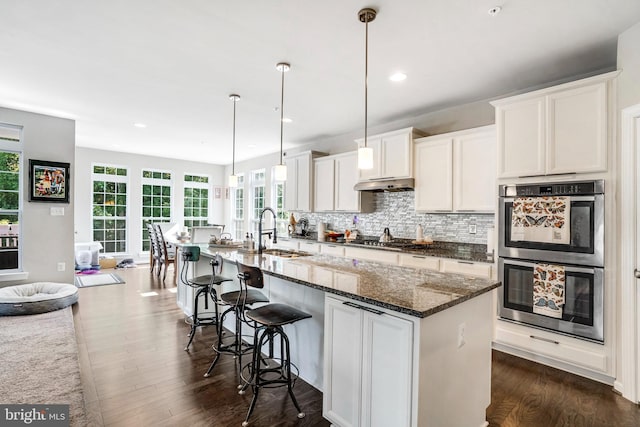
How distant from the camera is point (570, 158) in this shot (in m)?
2.71

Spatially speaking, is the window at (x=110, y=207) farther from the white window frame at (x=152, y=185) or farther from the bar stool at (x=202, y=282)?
the bar stool at (x=202, y=282)

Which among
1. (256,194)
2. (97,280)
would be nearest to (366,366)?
(97,280)

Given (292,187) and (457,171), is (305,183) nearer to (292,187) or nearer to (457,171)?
(292,187)

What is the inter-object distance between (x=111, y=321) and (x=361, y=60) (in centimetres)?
406

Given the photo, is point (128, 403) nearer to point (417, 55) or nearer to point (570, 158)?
point (417, 55)

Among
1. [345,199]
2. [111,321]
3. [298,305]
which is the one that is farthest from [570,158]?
[111,321]

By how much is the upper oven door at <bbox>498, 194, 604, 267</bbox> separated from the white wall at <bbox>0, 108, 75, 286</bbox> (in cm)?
609

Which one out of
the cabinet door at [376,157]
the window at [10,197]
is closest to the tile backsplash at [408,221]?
the cabinet door at [376,157]

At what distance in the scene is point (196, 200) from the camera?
354 inches

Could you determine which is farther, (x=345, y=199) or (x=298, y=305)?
(x=345, y=199)

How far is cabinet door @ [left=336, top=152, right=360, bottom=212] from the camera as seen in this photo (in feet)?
16.6

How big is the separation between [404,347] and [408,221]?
3298 mm

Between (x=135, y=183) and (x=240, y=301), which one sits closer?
(x=240, y=301)

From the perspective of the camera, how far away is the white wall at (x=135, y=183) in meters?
7.25
